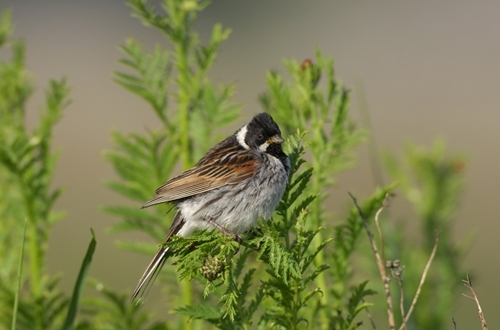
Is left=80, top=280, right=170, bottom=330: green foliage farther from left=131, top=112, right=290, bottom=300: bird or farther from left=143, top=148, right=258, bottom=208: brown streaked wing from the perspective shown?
left=143, top=148, right=258, bottom=208: brown streaked wing

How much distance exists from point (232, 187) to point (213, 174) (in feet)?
0.42

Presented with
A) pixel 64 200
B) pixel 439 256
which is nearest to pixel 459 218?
pixel 64 200

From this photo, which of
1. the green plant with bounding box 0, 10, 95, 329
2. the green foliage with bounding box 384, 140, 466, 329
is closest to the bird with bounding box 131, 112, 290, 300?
the green plant with bounding box 0, 10, 95, 329

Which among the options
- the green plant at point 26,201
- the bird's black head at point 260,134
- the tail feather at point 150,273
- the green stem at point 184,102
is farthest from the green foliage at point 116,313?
the bird's black head at point 260,134

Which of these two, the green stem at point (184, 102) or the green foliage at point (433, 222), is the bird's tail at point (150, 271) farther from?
the green foliage at point (433, 222)

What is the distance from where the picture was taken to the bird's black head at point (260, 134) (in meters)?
3.95

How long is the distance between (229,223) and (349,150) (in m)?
0.98

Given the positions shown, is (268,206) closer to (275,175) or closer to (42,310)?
(275,175)

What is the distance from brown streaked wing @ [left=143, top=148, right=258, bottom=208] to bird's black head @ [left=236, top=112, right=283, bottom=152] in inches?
3.5

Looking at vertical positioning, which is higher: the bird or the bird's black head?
the bird's black head

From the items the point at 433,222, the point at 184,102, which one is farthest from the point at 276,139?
→ the point at 433,222

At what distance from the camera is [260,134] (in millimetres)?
4152

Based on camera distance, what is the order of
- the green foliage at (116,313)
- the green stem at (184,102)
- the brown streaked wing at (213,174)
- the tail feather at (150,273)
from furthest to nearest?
1. the green stem at (184,102)
2. the green foliage at (116,313)
3. the brown streaked wing at (213,174)
4. the tail feather at (150,273)

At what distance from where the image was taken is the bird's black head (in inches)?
155
